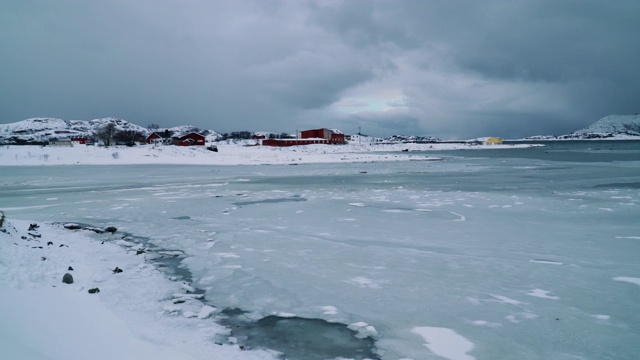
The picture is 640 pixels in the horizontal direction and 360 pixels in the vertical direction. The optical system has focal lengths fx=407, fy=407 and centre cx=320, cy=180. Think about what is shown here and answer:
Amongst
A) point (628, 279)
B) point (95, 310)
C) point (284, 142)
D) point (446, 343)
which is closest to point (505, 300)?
point (446, 343)

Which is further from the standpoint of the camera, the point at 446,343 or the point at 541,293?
the point at 541,293

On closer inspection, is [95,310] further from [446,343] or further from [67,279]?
[446,343]

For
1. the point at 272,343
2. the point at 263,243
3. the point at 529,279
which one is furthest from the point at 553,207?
the point at 272,343

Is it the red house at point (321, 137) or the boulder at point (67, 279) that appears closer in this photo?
the boulder at point (67, 279)

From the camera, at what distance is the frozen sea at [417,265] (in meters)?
4.69

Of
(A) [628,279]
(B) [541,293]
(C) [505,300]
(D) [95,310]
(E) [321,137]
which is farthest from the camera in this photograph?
(E) [321,137]

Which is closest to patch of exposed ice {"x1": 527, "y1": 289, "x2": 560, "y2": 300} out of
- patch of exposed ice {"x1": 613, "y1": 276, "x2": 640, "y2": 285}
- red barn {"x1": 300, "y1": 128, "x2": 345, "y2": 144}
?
patch of exposed ice {"x1": 613, "y1": 276, "x2": 640, "y2": 285}

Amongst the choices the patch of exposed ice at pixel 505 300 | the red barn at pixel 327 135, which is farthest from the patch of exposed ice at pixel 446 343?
the red barn at pixel 327 135

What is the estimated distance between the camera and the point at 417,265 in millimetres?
7379

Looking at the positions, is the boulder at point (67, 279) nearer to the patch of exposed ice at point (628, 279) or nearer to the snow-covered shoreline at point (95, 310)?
the snow-covered shoreline at point (95, 310)

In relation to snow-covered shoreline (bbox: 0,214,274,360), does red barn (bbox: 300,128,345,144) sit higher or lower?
higher

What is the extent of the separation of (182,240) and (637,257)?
9.30 meters

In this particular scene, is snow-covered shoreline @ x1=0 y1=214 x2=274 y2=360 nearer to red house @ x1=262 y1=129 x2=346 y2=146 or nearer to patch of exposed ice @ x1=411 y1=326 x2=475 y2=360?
patch of exposed ice @ x1=411 y1=326 x2=475 y2=360

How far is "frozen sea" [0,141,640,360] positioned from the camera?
15.4 feet
